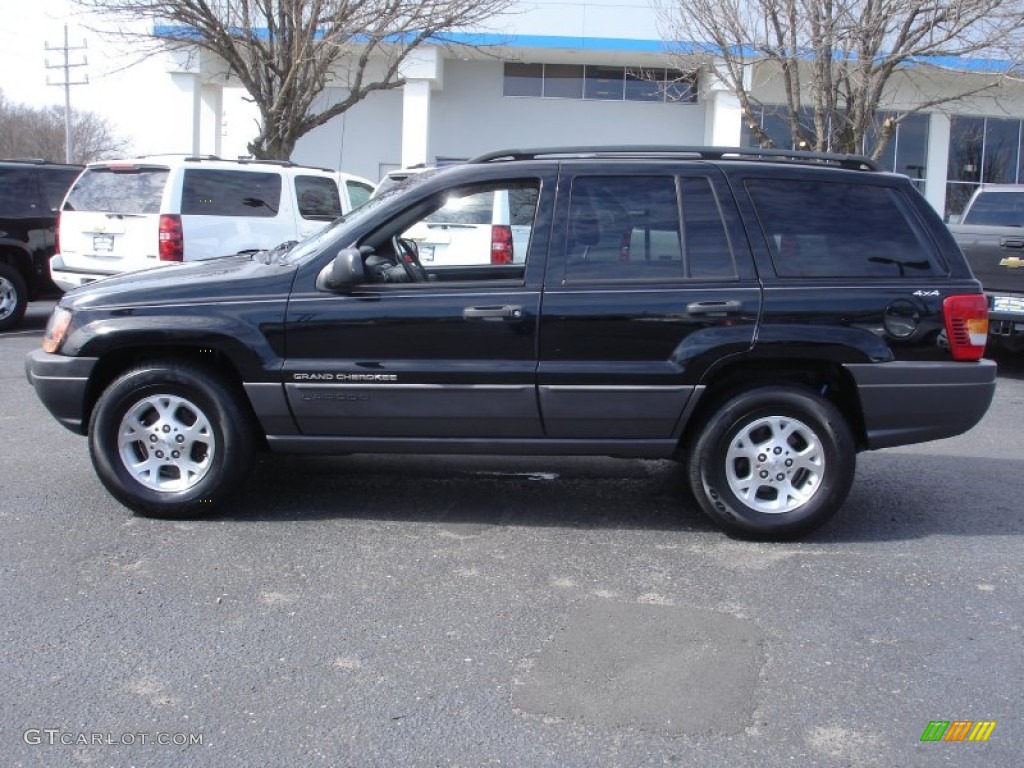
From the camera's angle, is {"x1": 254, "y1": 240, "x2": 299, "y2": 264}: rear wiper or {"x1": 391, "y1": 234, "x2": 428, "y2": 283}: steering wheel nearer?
{"x1": 391, "y1": 234, "x2": 428, "y2": 283}: steering wheel

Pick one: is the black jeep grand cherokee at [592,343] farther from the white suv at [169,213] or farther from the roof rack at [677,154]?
the white suv at [169,213]

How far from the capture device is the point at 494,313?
5172mm

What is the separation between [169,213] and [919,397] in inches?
304

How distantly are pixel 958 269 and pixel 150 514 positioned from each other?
435 centimetres

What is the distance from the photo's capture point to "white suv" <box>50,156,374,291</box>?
10539 millimetres

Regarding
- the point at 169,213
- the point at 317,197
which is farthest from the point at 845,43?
the point at 169,213

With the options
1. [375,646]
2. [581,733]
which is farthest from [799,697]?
[375,646]

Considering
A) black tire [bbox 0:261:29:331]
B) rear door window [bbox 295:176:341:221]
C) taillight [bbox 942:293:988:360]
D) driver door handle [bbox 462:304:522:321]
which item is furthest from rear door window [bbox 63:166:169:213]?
taillight [bbox 942:293:988:360]

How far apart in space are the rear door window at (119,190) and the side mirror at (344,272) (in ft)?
20.0

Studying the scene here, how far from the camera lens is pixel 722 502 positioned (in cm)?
529

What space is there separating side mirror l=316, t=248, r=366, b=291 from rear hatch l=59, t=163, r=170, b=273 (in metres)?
5.92

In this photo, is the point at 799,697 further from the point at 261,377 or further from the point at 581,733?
the point at 261,377

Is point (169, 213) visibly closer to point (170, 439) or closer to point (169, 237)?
point (169, 237)

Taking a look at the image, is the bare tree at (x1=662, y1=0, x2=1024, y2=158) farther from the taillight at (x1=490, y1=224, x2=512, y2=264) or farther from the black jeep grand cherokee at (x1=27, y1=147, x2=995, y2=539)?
the black jeep grand cherokee at (x1=27, y1=147, x2=995, y2=539)
